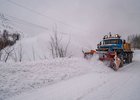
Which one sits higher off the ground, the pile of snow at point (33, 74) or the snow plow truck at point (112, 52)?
the snow plow truck at point (112, 52)

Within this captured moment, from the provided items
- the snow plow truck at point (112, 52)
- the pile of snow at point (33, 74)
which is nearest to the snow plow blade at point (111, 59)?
the snow plow truck at point (112, 52)

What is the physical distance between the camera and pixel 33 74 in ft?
22.9

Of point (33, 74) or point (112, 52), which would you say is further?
point (112, 52)

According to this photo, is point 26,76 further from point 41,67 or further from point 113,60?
point 113,60

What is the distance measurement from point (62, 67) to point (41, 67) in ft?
5.28

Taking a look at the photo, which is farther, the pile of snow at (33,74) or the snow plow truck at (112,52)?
the snow plow truck at (112,52)

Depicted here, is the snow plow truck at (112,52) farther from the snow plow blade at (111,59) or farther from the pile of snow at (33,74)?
the pile of snow at (33,74)

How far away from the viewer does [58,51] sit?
20.2m

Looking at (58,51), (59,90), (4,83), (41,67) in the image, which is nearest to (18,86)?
(4,83)

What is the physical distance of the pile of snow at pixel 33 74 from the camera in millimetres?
5562

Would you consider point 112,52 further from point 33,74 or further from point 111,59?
point 33,74

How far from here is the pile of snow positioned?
5562mm

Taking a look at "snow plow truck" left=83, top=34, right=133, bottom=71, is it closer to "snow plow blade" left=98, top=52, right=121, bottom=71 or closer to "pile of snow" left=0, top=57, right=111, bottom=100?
"snow plow blade" left=98, top=52, right=121, bottom=71

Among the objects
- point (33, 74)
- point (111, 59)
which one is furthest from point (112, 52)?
point (33, 74)
